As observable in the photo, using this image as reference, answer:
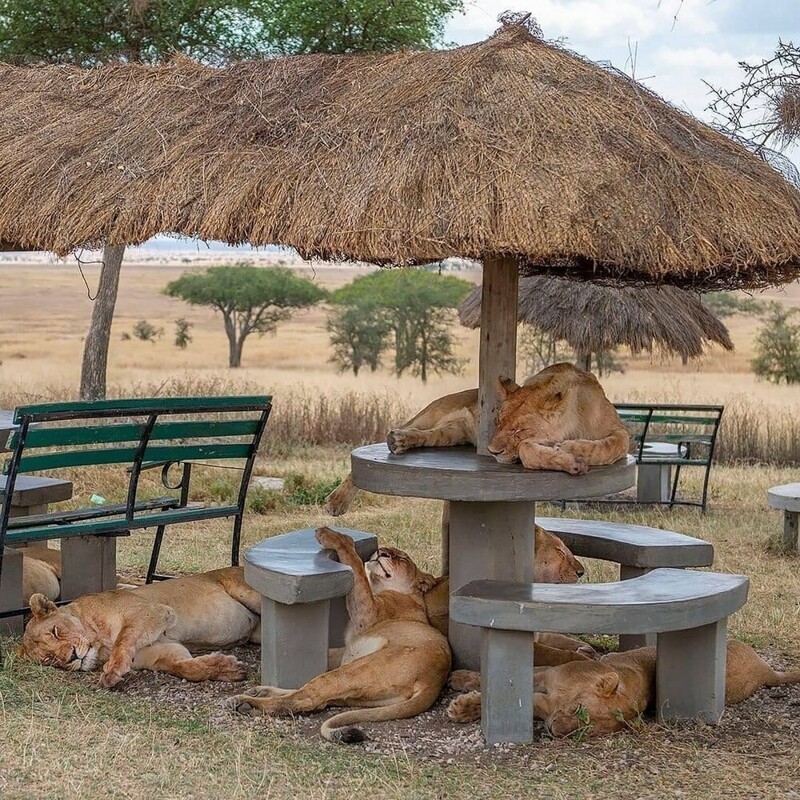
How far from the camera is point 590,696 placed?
16.3ft

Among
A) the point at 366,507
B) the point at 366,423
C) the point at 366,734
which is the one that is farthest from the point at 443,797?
the point at 366,423

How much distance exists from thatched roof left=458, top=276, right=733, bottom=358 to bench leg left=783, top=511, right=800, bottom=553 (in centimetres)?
337

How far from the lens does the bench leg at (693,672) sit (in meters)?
5.10

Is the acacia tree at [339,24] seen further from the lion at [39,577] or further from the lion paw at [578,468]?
the lion paw at [578,468]

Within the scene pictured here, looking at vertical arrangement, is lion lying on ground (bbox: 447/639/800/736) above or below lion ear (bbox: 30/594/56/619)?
below

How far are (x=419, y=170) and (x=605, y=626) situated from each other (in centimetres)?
195

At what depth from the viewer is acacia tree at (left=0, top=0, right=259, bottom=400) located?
17.0 m

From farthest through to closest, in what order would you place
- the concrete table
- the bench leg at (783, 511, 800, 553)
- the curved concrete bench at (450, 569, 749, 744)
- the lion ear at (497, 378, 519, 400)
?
1. the bench leg at (783, 511, 800, 553)
2. the concrete table
3. the lion ear at (497, 378, 519, 400)
4. the curved concrete bench at (450, 569, 749, 744)

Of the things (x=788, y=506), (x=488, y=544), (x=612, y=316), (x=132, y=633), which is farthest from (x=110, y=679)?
(x=612, y=316)

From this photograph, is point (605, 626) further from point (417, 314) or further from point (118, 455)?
point (417, 314)

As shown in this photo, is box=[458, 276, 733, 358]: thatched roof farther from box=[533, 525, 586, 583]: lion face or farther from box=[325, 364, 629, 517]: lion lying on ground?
box=[325, 364, 629, 517]: lion lying on ground

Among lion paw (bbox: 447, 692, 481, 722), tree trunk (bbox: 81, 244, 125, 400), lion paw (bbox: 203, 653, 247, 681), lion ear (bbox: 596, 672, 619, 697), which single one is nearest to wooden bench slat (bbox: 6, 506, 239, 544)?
lion paw (bbox: 203, 653, 247, 681)

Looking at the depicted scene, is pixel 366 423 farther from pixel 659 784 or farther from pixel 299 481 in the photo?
pixel 659 784

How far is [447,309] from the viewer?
122 feet
